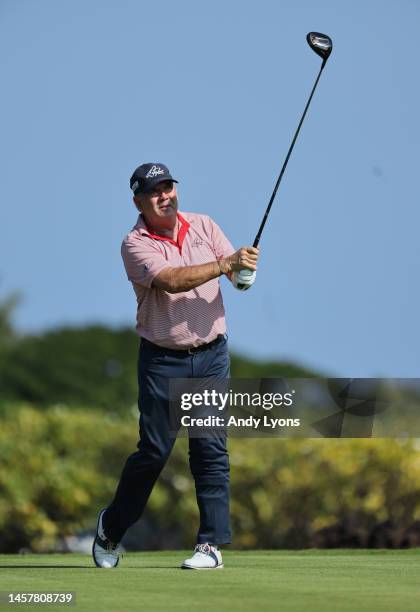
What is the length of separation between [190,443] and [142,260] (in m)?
1.06

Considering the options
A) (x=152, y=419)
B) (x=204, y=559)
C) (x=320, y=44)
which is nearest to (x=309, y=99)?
(x=320, y=44)

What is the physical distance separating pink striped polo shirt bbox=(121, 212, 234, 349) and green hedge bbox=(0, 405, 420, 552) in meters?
4.64

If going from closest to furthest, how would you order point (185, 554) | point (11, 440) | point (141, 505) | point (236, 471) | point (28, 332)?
point (141, 505) < point (185, 554) < point (236, 471) < point (11, 440) < point (28, 332)

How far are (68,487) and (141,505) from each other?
20.4 feet

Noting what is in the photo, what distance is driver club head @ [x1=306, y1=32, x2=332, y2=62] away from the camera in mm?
8594

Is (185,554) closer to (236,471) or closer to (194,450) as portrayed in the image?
(194,450)

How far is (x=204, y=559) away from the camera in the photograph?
7512 millimetres

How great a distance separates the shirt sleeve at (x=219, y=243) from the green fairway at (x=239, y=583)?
1.76m

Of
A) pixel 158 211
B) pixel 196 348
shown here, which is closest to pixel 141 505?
pixel 196 348

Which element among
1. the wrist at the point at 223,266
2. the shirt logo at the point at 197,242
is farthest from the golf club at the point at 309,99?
the shirt logo at the point at 197,242

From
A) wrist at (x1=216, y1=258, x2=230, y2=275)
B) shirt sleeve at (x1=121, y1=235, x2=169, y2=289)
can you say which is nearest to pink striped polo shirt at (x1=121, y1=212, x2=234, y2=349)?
shirt sleeve at (x1=121, y1=235, x2=169, y2=289)

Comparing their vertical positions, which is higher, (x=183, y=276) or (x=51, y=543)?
(x=183, y=276)

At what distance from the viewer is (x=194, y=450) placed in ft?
25.1

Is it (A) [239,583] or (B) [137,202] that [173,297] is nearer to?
(B) [137,202]
